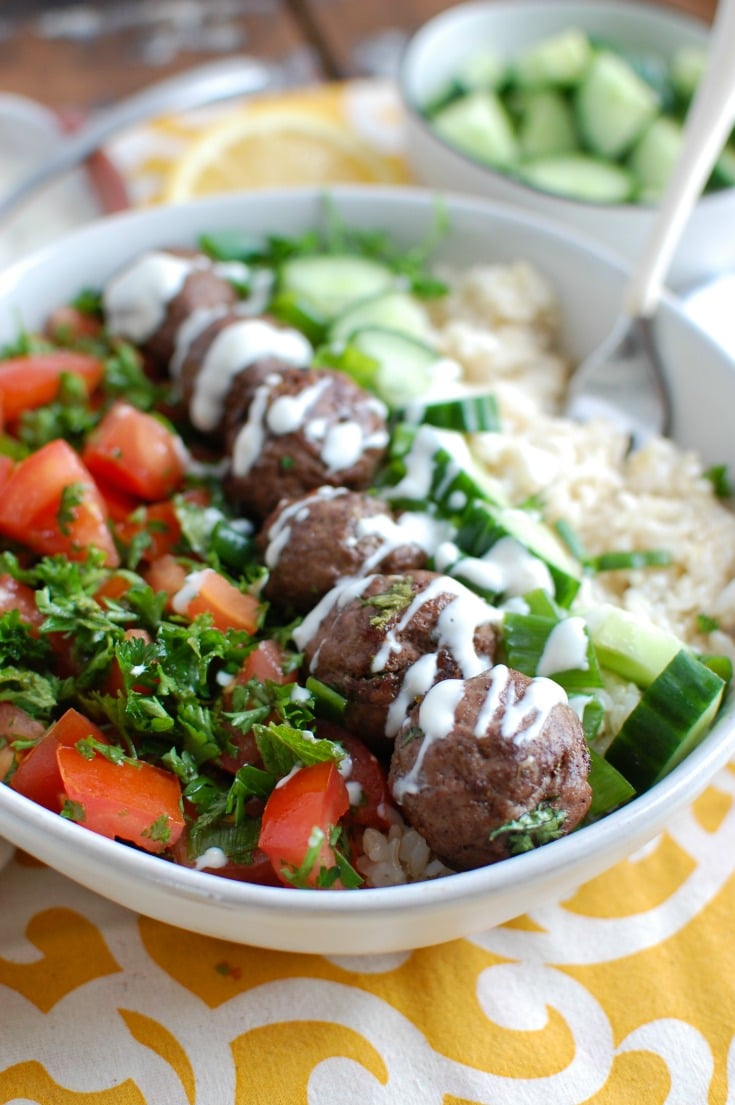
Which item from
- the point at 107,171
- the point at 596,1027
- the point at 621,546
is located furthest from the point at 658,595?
the point at 107,171

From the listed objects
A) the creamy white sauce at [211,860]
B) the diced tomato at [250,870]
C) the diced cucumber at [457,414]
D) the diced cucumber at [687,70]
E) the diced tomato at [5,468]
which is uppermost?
the diced cucumber at [687,70]

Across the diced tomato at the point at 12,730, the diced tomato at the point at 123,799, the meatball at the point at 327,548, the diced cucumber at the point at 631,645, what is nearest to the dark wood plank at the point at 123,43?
the meatball at the point at 327,548

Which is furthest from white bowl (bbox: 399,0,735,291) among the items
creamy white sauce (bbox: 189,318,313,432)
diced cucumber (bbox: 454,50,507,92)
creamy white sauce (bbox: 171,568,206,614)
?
creamy white sauce (bbox: 171,568,206,614)

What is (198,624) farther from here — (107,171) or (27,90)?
(27,90)

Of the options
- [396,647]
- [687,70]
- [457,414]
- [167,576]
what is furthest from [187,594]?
[687,70]

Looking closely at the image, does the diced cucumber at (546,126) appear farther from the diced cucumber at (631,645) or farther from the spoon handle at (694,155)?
the diced cucumber at (631,645)

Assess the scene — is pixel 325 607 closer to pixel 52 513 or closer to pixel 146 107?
pixel 52 513
